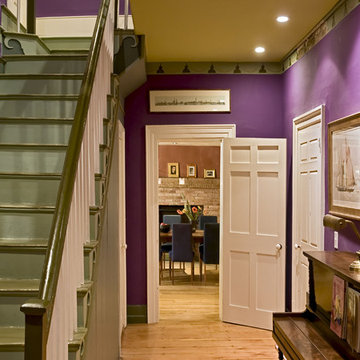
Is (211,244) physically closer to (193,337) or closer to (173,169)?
(193,337)

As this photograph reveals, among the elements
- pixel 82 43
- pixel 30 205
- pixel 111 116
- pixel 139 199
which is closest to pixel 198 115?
pixel 139 199

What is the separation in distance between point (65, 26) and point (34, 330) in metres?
4.71

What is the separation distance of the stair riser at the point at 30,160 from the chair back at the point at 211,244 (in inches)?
151

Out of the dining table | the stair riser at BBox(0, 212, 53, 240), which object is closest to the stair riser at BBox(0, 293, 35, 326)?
the stair riser at BBox(0, 212, 53, 240)

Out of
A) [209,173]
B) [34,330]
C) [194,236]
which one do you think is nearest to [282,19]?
[34,330]

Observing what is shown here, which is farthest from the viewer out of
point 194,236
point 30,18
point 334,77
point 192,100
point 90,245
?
point 194,236

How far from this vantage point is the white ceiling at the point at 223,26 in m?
3.21

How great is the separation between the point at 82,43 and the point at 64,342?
3535mm

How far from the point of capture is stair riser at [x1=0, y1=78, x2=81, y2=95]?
3545mm

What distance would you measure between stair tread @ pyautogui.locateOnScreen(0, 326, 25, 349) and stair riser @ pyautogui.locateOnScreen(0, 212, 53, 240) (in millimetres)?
605

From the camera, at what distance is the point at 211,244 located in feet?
21.7

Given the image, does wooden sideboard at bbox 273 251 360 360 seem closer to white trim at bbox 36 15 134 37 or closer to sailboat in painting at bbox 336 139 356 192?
sailboat in painting at bbox 336 139 356 192

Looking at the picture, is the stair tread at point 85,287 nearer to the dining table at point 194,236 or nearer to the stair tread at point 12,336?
the stair tread at point 12,336

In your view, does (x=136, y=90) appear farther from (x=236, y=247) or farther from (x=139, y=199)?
(x=236, y=247)
